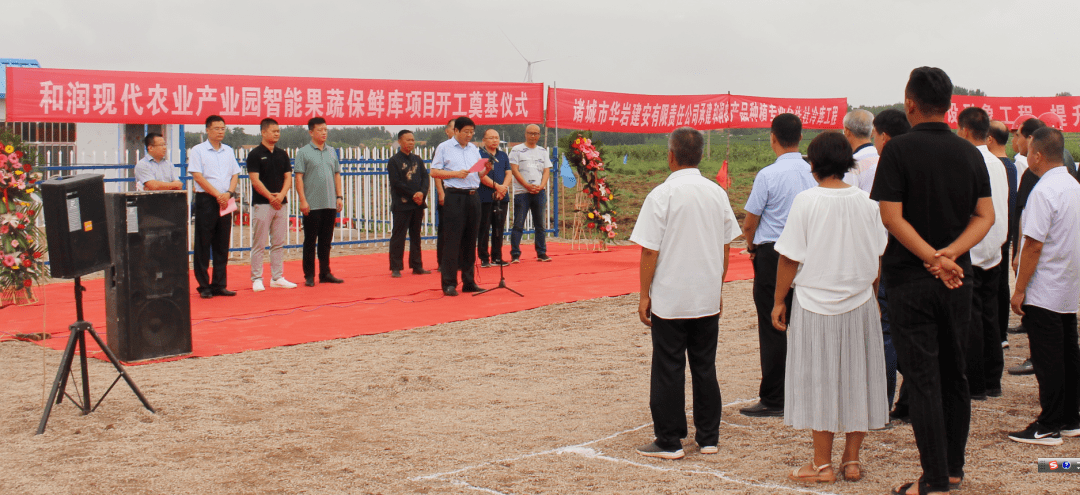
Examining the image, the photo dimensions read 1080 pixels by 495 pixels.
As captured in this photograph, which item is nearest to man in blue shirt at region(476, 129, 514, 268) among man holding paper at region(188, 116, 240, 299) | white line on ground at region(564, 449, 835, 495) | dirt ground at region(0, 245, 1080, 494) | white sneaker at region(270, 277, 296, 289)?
white sneaker at region(270, 277, 296, 289)

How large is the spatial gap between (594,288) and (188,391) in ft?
16.5

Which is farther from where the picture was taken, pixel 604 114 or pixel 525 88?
pixel 604 114

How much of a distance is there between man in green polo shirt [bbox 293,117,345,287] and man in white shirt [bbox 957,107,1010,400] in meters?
6.33

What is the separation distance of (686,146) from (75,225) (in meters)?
3.27

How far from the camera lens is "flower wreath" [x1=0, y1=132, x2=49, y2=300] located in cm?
785

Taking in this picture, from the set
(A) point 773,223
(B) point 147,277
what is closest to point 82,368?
(B) point 147,277

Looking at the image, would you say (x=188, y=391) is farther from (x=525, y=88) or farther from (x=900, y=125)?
(x=525, y=88)

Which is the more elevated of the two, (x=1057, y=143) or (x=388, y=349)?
(x=1057, y=143)

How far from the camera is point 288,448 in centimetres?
419

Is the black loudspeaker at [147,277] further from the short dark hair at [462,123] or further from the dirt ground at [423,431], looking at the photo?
the short dark hair at [462,123]

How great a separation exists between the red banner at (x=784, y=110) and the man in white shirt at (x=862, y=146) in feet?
40.4

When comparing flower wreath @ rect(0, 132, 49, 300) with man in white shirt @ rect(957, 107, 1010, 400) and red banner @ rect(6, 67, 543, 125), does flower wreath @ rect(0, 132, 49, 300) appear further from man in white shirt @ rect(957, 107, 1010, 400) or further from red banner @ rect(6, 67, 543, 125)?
man in white shirt @ rect(957, 107, 1010, 400)

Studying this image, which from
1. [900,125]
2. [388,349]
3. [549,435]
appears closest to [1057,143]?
[900,125]

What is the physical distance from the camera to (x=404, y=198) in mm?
10492
